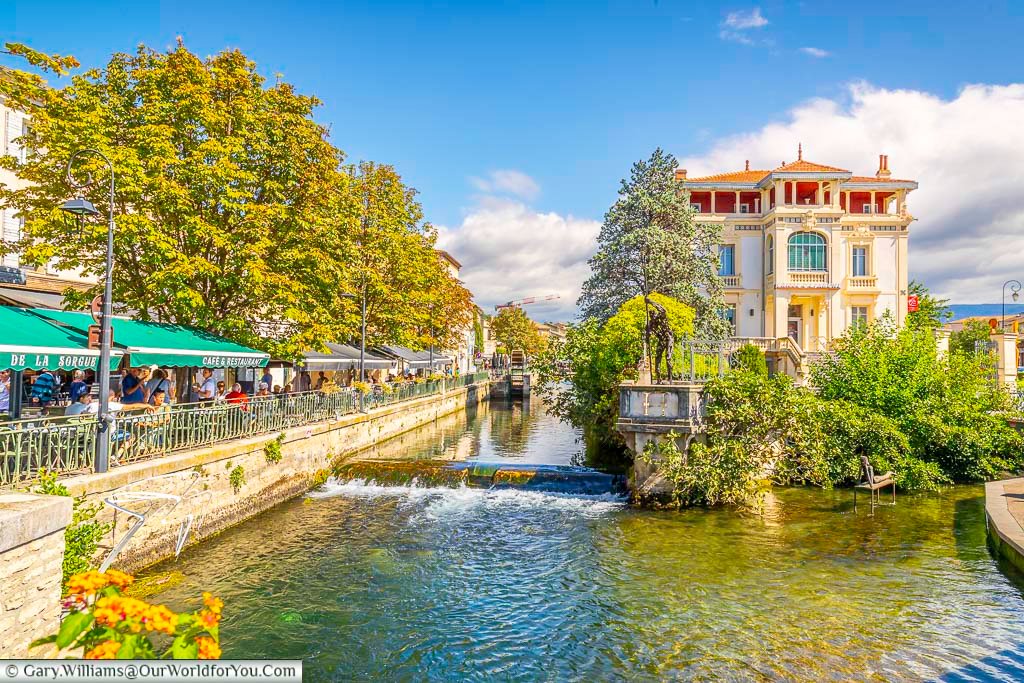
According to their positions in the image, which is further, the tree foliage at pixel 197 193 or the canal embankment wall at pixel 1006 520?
the tree foliage at pixel 197 193

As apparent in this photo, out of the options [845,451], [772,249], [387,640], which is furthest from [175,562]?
[772,249]

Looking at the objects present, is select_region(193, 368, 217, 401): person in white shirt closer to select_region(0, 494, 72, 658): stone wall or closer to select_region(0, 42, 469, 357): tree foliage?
select_region(0, 42, 469, 357): tree foliage

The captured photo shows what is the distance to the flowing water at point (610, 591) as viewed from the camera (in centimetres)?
822

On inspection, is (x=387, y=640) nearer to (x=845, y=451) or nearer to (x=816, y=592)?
(x=816, y=592)

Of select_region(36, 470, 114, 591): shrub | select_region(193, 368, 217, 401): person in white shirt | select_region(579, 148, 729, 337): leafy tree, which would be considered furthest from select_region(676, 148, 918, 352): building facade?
select_region(36, 470, 114, 591): shrub

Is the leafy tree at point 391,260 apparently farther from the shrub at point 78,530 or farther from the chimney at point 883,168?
the chimney at point 883,168

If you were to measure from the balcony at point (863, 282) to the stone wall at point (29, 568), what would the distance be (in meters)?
41.7

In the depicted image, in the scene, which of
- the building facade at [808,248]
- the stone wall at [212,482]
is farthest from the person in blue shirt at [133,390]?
the building facade at [808,248]

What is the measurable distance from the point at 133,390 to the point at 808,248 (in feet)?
119

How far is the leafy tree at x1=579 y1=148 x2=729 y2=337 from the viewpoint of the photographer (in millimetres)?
32125

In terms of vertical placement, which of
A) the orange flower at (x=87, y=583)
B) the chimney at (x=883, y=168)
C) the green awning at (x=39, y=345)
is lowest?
the orange flower at (x=87, y=583)

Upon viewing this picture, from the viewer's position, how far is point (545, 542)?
1321 centimetres

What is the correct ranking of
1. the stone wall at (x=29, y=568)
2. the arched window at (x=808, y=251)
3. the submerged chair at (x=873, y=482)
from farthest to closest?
the arched window at (x=808, y=251), the submerged chair at (x=873, y=482), the stone wall at (x=29, y=568)

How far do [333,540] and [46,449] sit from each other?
5.46 m
